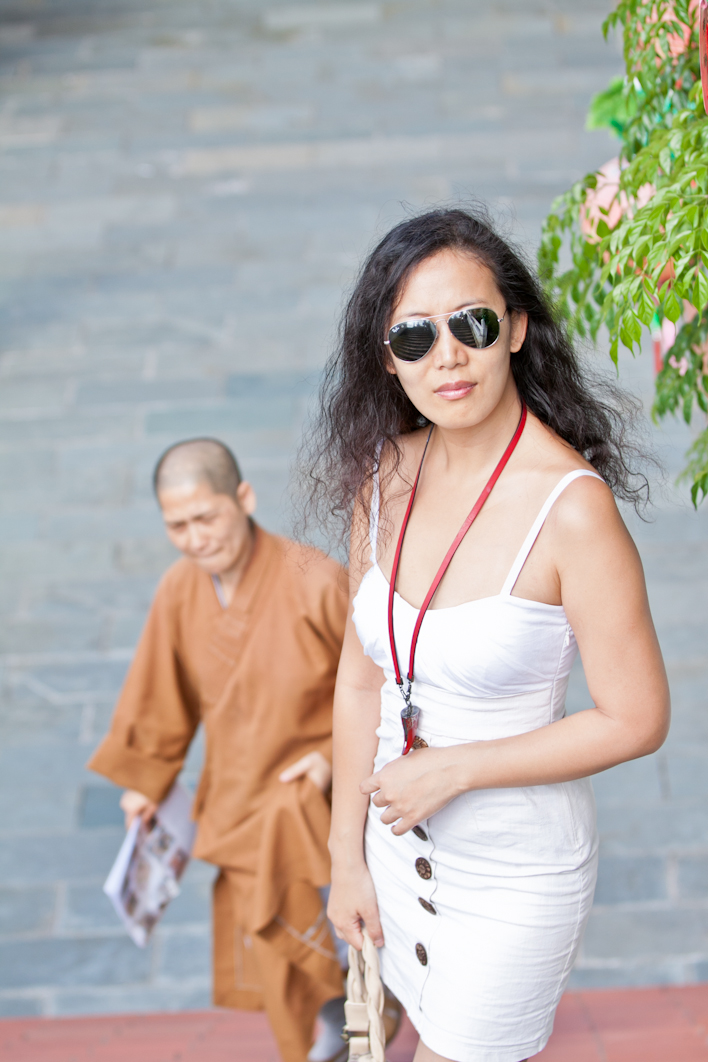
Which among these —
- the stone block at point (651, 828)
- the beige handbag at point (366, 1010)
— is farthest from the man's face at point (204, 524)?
the stone block at point (651, 828)

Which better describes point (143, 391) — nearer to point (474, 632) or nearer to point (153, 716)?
point (153, 716)

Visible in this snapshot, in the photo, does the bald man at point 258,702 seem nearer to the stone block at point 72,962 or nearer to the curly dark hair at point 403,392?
the curly dark hair at point 403,392

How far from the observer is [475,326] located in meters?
1.25

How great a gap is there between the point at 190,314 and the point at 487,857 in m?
4.03

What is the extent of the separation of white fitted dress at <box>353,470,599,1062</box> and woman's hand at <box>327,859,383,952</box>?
0.10 meters

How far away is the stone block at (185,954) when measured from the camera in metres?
3.07

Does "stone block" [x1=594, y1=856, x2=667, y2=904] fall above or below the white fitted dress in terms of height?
below

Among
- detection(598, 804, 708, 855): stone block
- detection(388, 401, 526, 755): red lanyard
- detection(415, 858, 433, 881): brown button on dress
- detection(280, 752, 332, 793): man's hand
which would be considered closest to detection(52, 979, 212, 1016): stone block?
detection(280, 752, 332, 793): man's hand

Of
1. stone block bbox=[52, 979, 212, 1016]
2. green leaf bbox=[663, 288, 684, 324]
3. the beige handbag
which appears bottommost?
stone block bbox=[52, 979, 212, 1016]

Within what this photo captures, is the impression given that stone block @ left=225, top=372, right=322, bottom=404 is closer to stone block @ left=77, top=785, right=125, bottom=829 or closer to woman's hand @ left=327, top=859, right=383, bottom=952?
stone block @ left=77, top=785, right=125, bottom=829

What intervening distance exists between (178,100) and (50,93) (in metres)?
0.77

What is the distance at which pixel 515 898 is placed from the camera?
4.47 ft

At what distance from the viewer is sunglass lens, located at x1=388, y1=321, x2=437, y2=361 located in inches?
49.6

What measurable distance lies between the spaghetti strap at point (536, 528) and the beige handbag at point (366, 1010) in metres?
0.63
